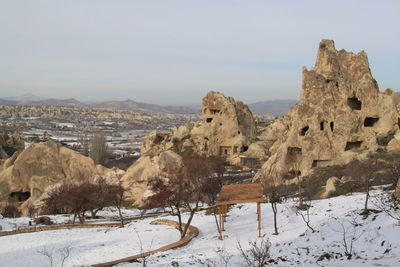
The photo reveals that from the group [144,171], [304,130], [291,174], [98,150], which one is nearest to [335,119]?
[304,130]

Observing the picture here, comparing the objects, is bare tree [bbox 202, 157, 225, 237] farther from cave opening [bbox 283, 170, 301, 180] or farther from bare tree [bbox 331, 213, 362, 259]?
bare tree [bbox 331, 213, 362, 259]

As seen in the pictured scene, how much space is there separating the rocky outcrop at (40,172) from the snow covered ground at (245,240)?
1554 cm

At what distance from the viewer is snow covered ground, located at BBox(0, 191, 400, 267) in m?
10.3

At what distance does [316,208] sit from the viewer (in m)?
17.3

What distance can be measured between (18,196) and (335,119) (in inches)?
1157

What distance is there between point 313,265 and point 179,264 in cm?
404

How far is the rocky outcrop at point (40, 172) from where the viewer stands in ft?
117

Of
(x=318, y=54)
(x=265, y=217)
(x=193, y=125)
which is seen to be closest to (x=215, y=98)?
(x=193, y=125)

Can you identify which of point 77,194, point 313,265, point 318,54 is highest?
point 318,54

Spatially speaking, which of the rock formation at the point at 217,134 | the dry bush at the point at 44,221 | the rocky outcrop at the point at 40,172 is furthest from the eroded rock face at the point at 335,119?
the rock formation at the point at 217,134

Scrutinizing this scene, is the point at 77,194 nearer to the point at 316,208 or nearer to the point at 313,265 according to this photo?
the point at 316,208

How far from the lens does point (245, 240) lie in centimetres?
1540

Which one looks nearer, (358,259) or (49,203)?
(358,259)

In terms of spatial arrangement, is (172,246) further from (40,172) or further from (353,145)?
(40,172)
